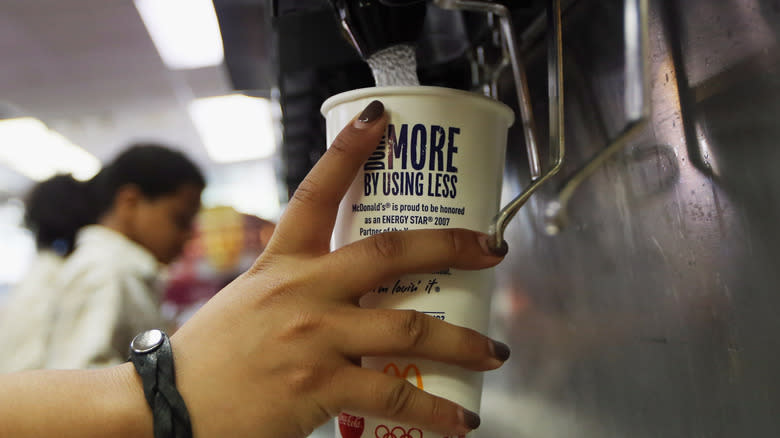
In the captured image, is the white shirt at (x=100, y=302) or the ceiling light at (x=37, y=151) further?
the ceiling light at (x=37, y=151)

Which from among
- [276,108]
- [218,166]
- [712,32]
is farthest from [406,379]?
[218,166]

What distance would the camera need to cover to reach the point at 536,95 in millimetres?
473

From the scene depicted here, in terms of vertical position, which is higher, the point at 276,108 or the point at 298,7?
the point at 298,7

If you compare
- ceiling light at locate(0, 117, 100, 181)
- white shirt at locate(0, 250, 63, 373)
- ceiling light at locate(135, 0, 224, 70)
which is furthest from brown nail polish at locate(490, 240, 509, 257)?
ceiling light at locate(0, 117, 100, 181)

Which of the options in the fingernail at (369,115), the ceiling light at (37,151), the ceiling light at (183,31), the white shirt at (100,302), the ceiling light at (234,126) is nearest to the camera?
the fingernail at (369,115)

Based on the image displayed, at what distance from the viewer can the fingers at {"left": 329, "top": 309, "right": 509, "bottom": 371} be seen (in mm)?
315

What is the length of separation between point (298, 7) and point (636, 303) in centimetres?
37

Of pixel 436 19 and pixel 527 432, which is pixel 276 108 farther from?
pixel 527 432

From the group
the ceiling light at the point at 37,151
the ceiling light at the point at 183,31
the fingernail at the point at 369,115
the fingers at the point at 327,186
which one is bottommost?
the ceiling light at the point at 37,151

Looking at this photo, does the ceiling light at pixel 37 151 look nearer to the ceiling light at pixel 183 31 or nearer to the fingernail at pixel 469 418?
the ceiling light at pixel 183 31

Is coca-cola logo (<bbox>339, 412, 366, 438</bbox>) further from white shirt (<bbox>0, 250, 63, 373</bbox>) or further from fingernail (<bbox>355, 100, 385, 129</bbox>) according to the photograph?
white shirt (<bbox>0, 250, 63, 373</bbox>)

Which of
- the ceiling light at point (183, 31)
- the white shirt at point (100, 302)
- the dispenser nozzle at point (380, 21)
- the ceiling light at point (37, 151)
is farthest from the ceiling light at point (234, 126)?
the dispenser nozzle at point (380, 21)

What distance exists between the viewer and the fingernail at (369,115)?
0.32 meters

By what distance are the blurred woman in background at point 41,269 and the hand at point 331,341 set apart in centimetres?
150
